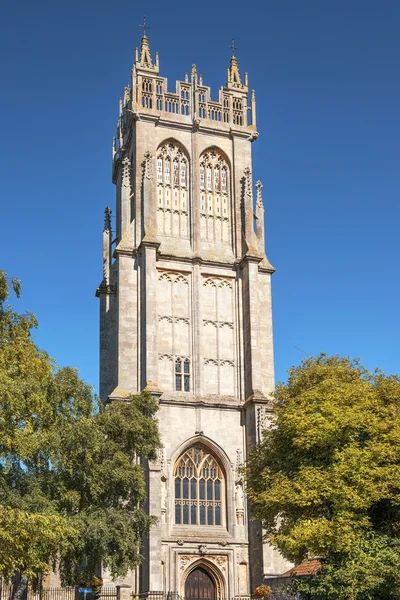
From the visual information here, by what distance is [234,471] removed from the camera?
4225 centimetres

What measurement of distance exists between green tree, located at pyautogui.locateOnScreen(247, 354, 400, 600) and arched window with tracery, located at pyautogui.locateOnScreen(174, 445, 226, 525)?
9.66 meters

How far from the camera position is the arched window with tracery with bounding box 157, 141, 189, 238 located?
46.7 metres

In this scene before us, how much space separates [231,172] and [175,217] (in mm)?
4713

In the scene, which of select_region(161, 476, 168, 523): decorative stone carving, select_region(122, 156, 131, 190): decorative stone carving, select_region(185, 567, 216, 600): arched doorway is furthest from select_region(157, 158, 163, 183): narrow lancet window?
select_region(185, 567, 216, 600): arched doorway

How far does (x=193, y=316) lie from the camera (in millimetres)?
44812

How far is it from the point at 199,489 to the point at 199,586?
15.2ft

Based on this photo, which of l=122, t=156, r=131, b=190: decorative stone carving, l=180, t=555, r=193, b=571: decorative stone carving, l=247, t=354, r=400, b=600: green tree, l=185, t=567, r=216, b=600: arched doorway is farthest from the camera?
l=122, t=156, r=131, b=190: decorative stone carving

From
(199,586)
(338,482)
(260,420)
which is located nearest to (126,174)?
(260,420)

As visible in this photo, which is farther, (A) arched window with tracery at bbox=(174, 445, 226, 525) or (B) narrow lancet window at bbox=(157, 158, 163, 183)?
(B) narrow lancet window at bbox=(157, 158, 163, 183)

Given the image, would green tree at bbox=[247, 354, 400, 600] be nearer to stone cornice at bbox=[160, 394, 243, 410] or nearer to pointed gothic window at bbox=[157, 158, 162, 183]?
stone cornice at bbox=[160, 394, 243, 410]

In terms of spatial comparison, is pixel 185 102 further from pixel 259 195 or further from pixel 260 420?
pixel 260 420

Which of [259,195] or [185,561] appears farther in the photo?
[259,195]

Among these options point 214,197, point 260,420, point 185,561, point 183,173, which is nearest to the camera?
point 185,561

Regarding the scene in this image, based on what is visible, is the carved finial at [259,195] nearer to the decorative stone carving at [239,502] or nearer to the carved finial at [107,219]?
the carved finial at [107,219]
